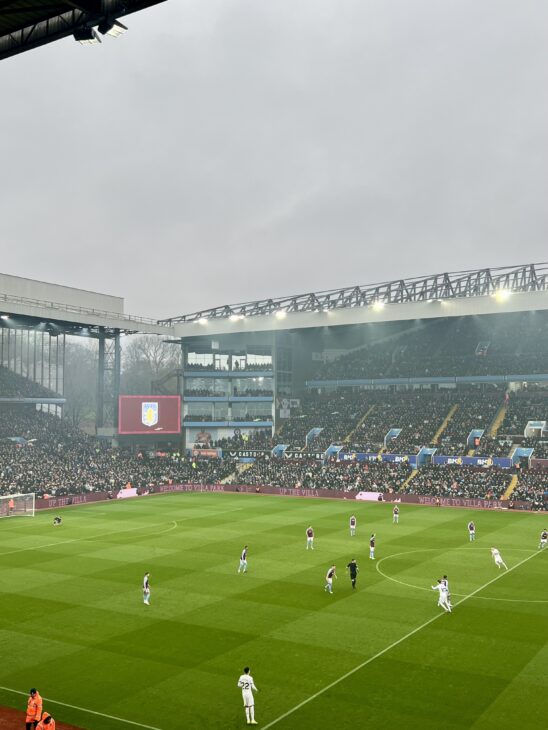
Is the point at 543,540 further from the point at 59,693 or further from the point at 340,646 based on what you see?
the point at 59,693

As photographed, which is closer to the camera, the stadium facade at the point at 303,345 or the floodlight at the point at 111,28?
the floodlight at the point at 111,28

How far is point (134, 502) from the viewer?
216 feet

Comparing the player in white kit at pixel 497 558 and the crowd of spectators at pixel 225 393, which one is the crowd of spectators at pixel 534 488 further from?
the crowd of spectators at pixel 225 393

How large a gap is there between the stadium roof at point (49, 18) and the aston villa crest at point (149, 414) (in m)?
68.0

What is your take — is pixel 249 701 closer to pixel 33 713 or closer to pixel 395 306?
pixel 33 713

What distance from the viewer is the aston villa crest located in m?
82.9

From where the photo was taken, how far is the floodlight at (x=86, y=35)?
15.3 meters

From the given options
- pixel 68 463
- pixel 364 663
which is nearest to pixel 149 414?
pixel 68 463

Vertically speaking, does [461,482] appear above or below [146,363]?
below

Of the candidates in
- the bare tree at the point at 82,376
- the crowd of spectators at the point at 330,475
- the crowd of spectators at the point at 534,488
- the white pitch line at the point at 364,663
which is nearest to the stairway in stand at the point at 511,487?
the crowd of spectators at the point at 534,488

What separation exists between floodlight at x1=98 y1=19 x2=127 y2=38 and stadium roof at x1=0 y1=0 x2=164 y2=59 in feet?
0.07

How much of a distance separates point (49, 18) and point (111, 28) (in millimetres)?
1491

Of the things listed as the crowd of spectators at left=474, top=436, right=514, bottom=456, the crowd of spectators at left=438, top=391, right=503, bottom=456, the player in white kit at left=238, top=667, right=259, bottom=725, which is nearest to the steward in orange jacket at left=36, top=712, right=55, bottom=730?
the player in white kit at left=238, top=667, right=259, bottom=725

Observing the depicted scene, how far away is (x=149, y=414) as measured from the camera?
83.4 meters
